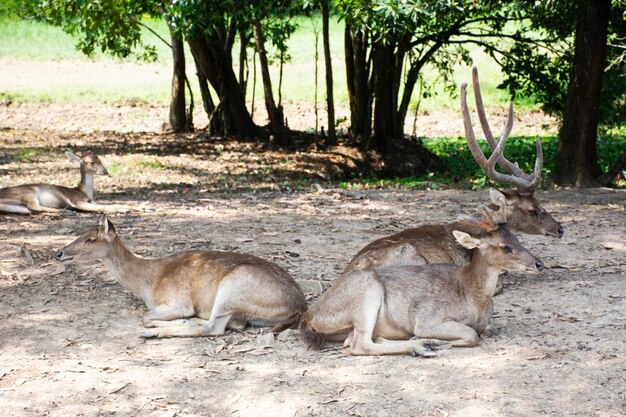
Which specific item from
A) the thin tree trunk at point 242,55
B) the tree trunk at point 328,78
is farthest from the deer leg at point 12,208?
the thin tree trunk at point 242,55

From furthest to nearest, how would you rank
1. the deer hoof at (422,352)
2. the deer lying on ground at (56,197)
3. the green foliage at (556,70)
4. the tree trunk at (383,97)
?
the tree trunk at (383,97) < the green foliage at (556,70) < the deer lying on ground at (56,197) < the deer hoof at (422,352)

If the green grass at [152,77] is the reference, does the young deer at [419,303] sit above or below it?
below

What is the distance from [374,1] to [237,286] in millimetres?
6665

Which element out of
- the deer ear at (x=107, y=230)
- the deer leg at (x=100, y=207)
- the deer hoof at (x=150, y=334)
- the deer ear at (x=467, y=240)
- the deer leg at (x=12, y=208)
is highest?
the deer ear at (x=467, y=240)

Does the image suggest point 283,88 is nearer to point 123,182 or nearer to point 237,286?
point 123,182

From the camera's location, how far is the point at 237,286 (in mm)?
7484

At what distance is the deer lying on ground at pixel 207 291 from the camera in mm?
7441

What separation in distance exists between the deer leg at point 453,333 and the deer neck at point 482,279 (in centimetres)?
32

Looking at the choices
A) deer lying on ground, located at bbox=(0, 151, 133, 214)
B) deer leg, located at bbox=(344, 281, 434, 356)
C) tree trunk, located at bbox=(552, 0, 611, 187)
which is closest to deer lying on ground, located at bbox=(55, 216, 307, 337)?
deer leg, located at bbox=(344, 281, 434, 356)

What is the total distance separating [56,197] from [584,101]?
7982 mm

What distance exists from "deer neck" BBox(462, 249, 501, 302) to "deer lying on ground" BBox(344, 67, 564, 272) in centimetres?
93

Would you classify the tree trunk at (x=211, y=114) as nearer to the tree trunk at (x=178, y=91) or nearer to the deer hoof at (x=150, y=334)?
the tree trunk at (x=178, y=91)

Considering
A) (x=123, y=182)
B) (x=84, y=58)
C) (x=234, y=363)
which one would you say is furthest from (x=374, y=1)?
(x=84, y=58)

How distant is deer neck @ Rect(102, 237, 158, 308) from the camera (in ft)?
26.3
